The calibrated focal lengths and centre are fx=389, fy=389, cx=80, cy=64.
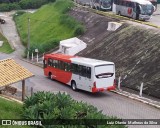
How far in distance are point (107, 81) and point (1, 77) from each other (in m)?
8.41

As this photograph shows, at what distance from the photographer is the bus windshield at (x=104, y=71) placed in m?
28.9

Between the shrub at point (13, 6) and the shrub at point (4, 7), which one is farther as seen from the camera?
the shrub at point (13, 6)

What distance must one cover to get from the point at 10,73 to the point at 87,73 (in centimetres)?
634

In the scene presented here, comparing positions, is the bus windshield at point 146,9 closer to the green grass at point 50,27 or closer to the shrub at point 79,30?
the shrub at point 79,30

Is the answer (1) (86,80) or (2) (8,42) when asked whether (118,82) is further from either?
(2) (8,42)

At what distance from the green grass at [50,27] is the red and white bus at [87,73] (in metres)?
19.0

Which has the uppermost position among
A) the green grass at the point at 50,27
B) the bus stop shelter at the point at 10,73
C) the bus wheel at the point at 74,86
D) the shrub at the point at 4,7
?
the bus stop shelter at the point at 10,73

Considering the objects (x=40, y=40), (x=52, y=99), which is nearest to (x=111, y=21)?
(x=40, y=40)

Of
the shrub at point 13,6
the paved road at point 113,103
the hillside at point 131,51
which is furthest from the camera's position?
the shrub at point 13,6

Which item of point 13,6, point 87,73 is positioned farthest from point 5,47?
point 13,6

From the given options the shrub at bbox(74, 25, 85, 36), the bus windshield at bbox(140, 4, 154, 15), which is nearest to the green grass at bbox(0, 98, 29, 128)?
the bus windshield at bbox(140, 4, 154, 15)

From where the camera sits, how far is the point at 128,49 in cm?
3694

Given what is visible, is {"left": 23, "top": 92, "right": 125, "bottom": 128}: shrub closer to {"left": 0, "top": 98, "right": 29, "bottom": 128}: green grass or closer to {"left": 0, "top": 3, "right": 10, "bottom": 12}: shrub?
{"left": 0, "top": 98, "right": 29, "bottom": 128}: green grass

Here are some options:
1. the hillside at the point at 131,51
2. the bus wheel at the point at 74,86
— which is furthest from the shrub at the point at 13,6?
the bus wheel at the point at 74,86
